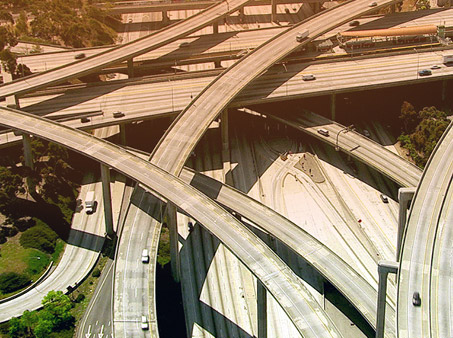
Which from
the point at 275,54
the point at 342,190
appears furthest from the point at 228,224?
the point at 275,54

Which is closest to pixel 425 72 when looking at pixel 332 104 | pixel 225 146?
pixel 332 104

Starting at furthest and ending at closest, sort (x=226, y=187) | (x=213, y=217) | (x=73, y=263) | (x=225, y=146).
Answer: (x=225, y=146), (x=226, y=187), (x=73, y=263), (x=213, y=217)

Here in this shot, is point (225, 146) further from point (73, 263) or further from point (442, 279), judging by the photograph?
point (442, 279)

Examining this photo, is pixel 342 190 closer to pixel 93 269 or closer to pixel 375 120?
pixel 375 120

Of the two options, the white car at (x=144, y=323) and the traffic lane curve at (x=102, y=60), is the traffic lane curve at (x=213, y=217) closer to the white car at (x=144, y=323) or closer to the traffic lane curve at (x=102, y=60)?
the traffic lane curve at (x=102, y=60)

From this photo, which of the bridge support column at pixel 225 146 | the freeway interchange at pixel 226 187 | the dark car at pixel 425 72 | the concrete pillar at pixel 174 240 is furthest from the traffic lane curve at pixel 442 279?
the dark car at pixel 425 72

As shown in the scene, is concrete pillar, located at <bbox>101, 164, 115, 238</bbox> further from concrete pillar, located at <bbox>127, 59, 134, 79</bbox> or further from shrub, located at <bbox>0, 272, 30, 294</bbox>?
concrete pillar, located at <bbox>127, 59, 134, 79</bbox>
